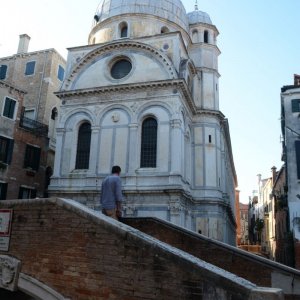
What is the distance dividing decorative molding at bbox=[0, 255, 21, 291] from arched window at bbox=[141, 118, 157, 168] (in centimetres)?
1470

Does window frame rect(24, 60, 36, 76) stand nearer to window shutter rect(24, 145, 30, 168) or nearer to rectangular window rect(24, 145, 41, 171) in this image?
rectangular window rect(24, 145, 41, 171)

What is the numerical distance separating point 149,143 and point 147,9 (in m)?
12.3

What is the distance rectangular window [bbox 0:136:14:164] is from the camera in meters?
22.6

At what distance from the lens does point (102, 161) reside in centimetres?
2172

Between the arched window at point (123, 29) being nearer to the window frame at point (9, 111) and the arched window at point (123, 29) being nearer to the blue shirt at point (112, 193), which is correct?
the window frame at point (9, 111)

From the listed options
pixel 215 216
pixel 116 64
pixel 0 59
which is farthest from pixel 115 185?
pixel 0 59

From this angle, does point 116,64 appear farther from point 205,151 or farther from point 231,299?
point 231,299

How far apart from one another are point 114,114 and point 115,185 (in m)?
14.7

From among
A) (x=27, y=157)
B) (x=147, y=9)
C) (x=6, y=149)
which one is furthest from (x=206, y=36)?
(x=6, y=149)

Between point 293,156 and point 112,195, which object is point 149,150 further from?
point 112,195

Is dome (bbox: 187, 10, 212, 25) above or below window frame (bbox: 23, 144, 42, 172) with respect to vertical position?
above

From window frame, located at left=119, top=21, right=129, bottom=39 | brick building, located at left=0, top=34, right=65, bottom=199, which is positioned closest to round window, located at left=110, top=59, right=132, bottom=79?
window frame, located at left=119, top=21, right=129, bottom=39

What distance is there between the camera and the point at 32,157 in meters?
24.8

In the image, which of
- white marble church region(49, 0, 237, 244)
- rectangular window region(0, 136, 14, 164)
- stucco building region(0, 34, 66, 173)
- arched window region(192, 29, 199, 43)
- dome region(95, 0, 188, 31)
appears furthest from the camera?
arched window region(192, 29, 199, 43)
